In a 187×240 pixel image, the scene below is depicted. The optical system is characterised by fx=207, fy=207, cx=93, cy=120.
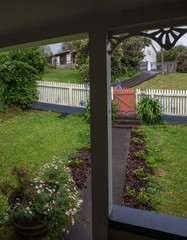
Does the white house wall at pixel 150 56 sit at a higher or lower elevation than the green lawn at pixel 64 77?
higher

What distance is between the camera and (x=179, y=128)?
20.0 ft

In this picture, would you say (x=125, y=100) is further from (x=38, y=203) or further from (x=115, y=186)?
(x=38, y=203)

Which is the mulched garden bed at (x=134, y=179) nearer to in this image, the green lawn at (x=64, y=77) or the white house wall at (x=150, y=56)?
the green lawn at (x=64, y=77)

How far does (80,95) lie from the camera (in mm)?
7934

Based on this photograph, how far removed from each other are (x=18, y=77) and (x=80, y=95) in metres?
2.41

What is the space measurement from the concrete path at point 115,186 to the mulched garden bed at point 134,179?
0.09m

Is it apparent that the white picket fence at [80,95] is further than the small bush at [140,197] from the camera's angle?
Yes

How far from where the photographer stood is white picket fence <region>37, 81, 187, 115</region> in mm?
6863

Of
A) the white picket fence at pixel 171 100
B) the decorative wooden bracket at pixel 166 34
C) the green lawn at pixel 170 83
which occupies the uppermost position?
the green lawn at pixel 170 83

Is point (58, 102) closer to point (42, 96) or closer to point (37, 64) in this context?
point (42, 96)

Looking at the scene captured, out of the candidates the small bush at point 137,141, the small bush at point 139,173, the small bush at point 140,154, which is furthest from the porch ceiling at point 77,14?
the small bush at point 137,141

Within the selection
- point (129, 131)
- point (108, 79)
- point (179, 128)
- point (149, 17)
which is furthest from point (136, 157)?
point (149, 17)

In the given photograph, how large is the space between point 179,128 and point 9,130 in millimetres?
5037

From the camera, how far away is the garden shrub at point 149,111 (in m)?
6.42
